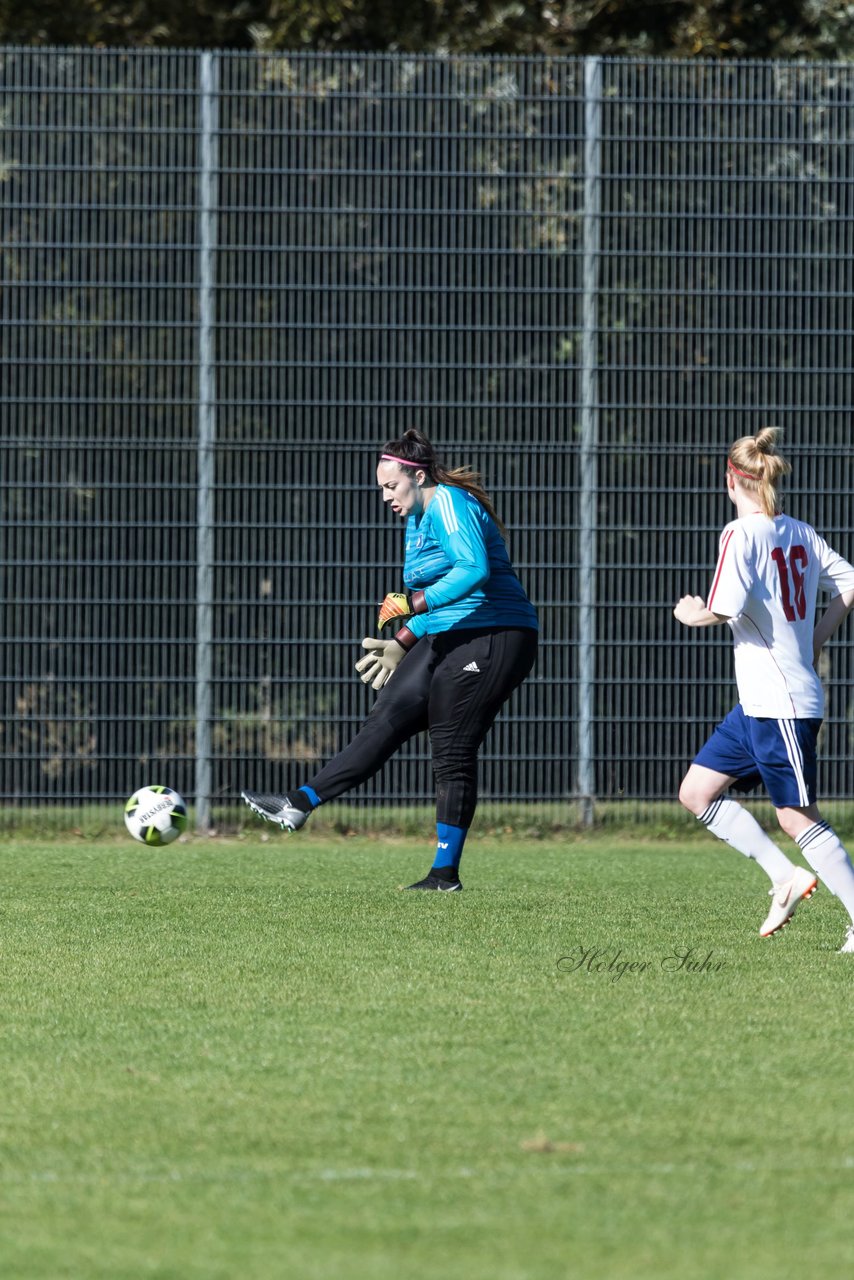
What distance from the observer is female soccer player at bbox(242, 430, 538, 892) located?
9.03m

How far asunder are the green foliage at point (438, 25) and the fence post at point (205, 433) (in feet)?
11.7

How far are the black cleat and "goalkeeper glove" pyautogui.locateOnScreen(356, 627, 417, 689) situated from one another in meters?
0.96

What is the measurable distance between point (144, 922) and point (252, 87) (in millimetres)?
6605

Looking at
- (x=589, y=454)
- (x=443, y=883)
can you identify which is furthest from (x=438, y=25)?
(x=443, y=883)

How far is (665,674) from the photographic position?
12742 millimetres

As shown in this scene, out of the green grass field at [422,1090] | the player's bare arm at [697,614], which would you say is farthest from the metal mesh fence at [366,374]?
the player's bare arm at [697,614]

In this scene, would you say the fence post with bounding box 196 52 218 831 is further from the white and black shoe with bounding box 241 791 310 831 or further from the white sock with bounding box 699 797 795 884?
the white sock with bounding box 699 797 795 884

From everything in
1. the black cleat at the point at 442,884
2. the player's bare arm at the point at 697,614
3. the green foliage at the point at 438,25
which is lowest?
the black cleat at the point at 442,884

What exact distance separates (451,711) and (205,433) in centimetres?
409

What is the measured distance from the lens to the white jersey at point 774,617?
6945 mm

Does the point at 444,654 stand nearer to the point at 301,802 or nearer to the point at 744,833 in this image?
the point at 301,802

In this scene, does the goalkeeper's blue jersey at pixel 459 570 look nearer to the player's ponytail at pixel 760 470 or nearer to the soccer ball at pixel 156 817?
the soccer ball at pixel 156 817

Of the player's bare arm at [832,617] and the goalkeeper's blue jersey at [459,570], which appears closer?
the player's bare arm at [832,617]

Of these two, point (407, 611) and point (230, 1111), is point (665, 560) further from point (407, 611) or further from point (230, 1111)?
point (230, 1111)
